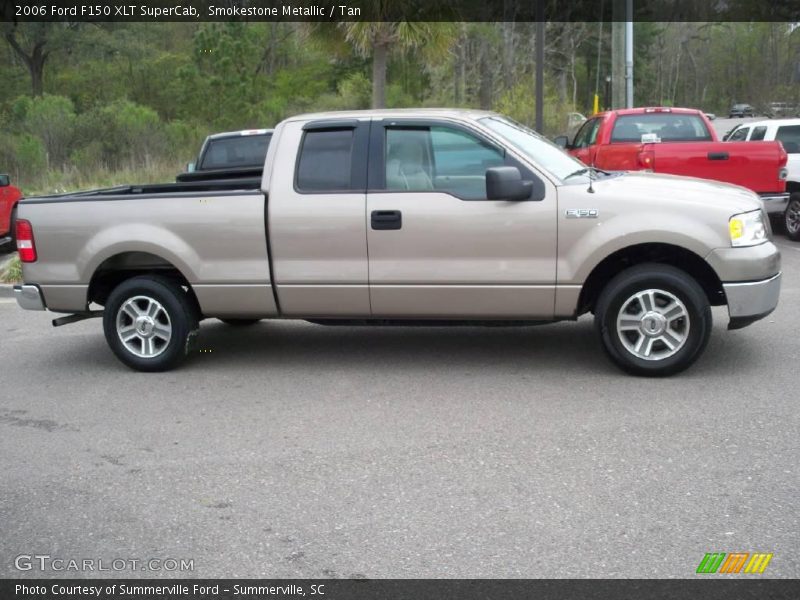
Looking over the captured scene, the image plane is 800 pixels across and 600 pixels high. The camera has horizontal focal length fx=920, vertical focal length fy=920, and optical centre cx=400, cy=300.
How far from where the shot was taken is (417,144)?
6.79 meters

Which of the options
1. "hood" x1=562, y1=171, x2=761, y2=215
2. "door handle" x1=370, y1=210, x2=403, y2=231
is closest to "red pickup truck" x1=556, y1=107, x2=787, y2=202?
"hood" x1=562, y1=171, x2=761, y2=215

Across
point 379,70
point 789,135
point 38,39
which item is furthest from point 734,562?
point 38,39

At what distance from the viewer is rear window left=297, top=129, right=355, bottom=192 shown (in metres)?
6.83

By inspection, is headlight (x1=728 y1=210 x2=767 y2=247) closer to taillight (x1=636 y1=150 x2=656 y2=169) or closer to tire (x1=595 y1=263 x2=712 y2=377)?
tire (x1=595 y1=263 x2=712 y2=377)

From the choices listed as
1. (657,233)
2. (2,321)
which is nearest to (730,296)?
(657,233)

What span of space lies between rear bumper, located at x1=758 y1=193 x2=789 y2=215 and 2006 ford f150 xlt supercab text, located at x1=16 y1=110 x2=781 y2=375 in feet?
19.8

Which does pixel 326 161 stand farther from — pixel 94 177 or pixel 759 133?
pixel 94 177

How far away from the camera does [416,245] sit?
660 cm

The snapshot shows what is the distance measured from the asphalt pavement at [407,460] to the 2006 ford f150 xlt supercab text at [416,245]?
479mm

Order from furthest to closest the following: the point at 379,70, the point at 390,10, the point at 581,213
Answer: the point at 379,70 → the point at 390,10 → the point at 581,213

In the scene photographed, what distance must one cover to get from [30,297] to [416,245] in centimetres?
315

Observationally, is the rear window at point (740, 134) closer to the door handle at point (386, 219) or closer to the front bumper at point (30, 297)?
the door handle at point (386, 219)

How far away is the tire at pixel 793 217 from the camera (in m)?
12.8

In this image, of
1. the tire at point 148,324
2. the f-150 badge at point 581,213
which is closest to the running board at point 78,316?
the tire at point 148,324
